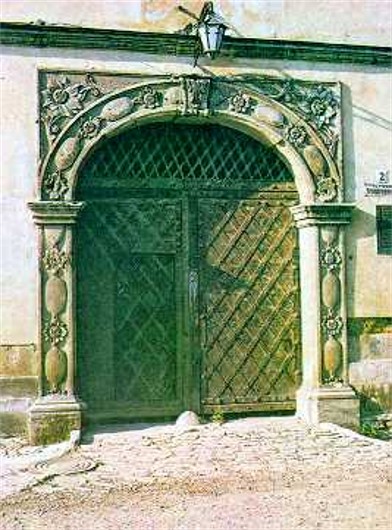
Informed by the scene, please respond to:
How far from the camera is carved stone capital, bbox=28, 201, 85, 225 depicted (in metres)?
7.83

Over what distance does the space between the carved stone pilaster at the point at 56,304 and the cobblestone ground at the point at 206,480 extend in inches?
20.7

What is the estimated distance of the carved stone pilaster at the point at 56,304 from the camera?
7.81 meters

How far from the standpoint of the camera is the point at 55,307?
25.8 feet

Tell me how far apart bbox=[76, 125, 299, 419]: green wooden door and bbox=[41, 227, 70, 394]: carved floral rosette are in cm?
36

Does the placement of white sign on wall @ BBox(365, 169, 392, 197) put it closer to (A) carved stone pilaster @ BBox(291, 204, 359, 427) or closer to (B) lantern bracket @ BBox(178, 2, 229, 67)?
(A) carved stone pilaster @ BBox(291, 204, 359, 427)

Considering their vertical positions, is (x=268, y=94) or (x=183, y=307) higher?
(x=268, y=94)

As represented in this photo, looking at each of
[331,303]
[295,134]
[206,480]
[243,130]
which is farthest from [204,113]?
[206,480]

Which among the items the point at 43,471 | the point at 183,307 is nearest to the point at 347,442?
the point at 183,307

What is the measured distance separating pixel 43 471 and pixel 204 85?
3984 mm

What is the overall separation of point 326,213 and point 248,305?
1.22 m

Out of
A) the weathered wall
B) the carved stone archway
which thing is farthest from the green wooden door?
the weathered wall

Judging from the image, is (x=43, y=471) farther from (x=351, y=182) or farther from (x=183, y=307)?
(x=351, y=182)

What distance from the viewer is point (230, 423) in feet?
27.3

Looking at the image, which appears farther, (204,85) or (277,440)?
(204,85)
